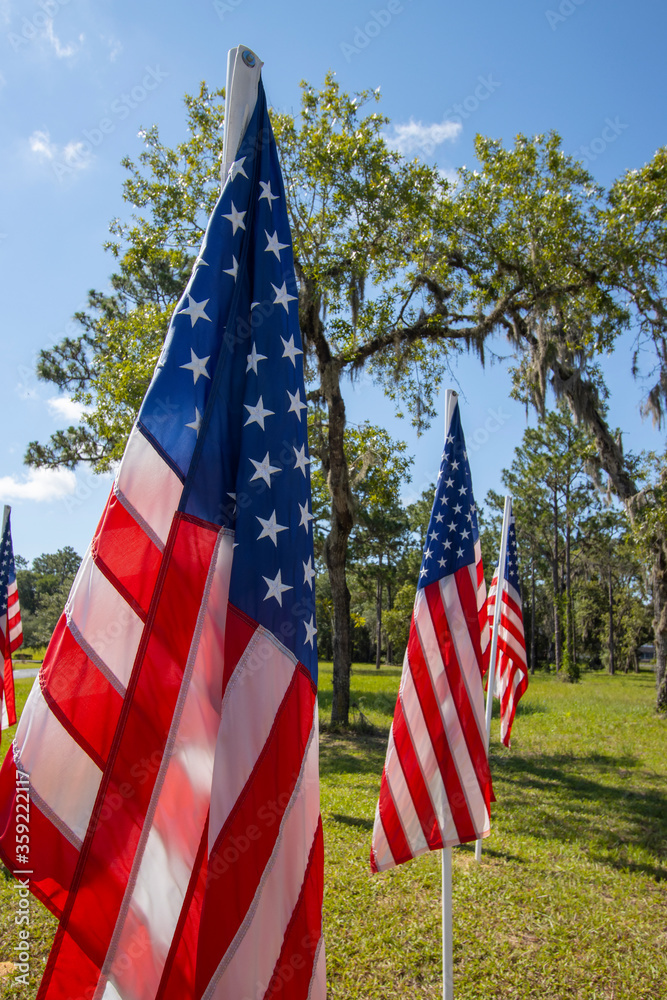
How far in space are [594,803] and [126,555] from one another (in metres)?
8.99

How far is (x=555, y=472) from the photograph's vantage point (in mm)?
33781

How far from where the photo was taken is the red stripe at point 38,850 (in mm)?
1584

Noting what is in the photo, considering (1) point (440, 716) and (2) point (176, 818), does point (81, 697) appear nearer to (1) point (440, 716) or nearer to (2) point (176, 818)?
(2) point (176, 818)

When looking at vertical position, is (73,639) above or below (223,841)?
above

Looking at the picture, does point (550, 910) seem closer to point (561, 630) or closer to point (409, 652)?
point (409, 652)

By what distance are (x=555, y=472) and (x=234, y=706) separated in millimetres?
34377

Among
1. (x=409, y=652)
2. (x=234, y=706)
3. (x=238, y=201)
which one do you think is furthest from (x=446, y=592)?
(x=238, y=201)

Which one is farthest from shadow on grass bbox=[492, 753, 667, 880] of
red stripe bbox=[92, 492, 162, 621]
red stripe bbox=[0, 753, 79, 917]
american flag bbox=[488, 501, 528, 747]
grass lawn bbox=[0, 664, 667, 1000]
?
red stripe bbox=[92, 492, 162, 621]

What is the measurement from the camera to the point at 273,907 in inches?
72.6

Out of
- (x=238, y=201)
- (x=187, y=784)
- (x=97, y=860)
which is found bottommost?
(x=97, y=860)

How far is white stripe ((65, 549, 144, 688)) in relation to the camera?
1.76m

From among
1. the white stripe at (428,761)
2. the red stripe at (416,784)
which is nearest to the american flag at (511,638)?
the white stripe at (428,761)

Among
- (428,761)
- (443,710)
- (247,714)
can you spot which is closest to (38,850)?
(247,714)

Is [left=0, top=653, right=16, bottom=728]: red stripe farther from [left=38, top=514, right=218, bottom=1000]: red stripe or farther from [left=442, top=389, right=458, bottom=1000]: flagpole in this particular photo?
[left=38, top=514, right=218, bottom=1000]: red stripe
